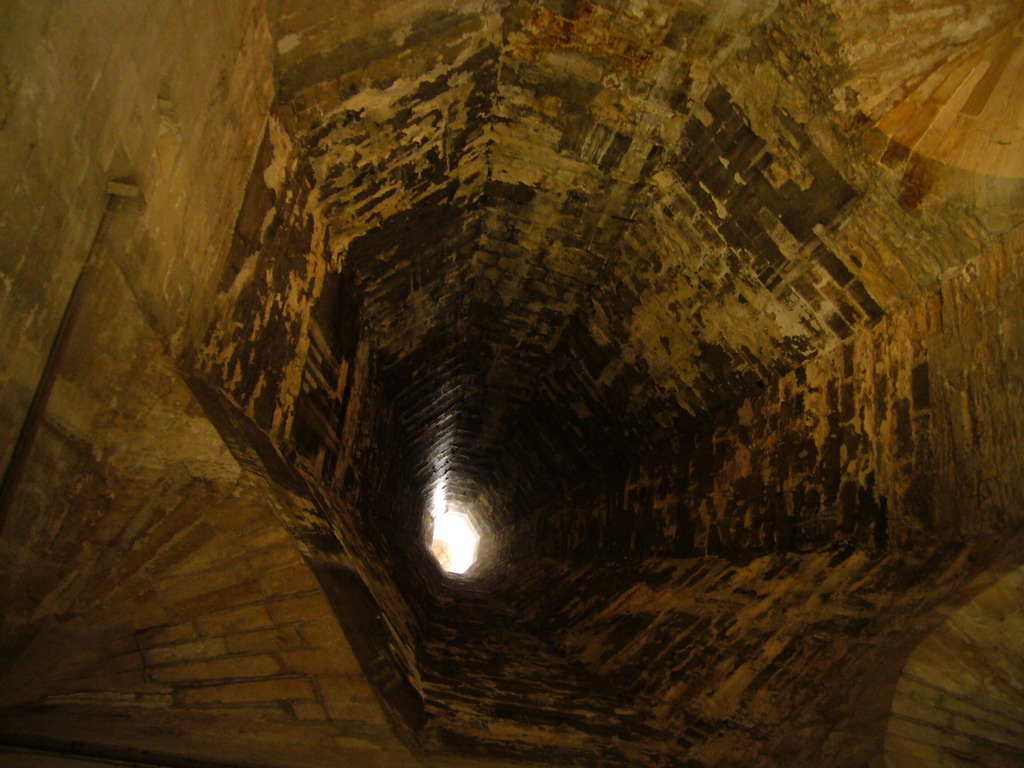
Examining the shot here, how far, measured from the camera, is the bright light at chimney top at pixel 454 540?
53.4 feet

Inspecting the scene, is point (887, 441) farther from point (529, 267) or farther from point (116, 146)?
point (116, 146)

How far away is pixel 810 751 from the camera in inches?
124

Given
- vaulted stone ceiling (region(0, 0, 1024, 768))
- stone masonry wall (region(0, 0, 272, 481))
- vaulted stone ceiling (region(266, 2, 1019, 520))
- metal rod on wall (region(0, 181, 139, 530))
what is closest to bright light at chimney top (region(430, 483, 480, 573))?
vaulted stone ceiling (region(266, 2, 1019, 520))

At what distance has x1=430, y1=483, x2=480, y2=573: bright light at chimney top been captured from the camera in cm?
1628

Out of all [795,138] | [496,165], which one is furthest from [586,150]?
[795,138]

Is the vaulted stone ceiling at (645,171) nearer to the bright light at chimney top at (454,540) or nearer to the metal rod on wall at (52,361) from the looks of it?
the metal rod on wall at (52,361)

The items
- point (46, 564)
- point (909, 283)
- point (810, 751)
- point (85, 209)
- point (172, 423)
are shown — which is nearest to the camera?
point (85, 209)

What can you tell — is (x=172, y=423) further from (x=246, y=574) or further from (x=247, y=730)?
(x=247, y=730)

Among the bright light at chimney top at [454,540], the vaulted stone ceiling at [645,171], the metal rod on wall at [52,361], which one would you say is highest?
the bright light at chimney top at [454,540]

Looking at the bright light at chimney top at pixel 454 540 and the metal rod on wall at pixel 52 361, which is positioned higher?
the bright light at chimney top at pixel 454 540

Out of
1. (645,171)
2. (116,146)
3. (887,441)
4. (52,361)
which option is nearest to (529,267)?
(645,171)

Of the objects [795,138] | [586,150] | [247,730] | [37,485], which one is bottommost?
[247,730]

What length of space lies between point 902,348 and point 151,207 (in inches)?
143

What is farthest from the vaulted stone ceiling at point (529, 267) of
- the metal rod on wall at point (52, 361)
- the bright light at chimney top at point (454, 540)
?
the bright light at chimney top at point (454, 540)
